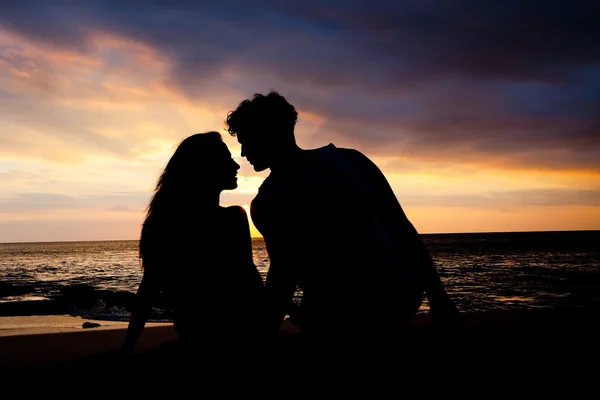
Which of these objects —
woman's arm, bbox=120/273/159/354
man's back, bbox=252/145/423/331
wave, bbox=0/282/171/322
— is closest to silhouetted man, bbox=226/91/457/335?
man's back, bbox=252/145/423/331

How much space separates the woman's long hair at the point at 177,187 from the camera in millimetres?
3338

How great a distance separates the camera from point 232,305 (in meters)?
3.30

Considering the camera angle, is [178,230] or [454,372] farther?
[178,230]

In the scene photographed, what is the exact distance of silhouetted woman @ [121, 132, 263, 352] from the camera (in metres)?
3.30

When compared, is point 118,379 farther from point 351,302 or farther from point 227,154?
point 351,302

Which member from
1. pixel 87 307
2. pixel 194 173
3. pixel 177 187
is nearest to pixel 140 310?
pixel 177 187

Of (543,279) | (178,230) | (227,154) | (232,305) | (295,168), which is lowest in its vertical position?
(543,279)

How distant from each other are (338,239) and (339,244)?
0.9 inches

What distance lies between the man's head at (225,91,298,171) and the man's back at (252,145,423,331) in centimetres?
13

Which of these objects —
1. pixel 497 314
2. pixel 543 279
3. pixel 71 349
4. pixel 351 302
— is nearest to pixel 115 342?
pixel 71 349

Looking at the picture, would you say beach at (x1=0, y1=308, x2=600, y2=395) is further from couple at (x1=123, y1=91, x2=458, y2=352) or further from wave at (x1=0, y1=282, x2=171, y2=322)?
wave at (x1=0, y1=282, x2=171, y2=322)

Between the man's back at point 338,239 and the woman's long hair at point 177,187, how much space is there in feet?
4.31

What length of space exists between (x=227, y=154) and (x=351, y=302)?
1.83m

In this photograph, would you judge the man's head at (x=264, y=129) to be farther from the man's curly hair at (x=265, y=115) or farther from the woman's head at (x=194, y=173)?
the woman's head at (x=194, y=173)
